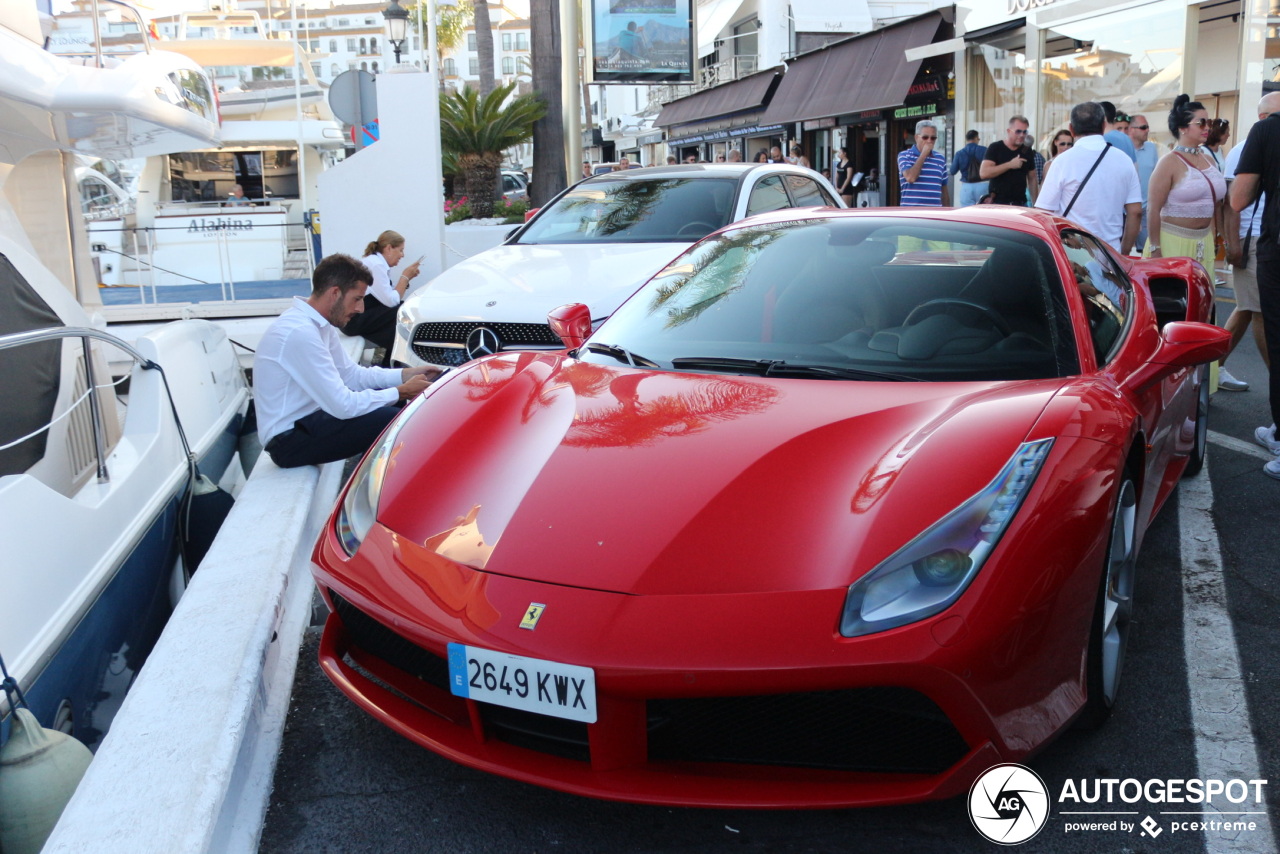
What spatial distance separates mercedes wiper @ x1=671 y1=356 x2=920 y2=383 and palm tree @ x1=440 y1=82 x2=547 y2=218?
13.1 m

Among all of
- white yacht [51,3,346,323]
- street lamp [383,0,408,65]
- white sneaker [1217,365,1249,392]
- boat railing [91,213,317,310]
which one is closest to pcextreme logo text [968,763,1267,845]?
white sneaker [1217,365,1249,392]

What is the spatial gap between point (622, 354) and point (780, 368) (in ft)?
1.79

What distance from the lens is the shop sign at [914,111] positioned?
20797 millimetres

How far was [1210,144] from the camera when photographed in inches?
304

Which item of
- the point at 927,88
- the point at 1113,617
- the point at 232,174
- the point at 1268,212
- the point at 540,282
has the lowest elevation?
the point at 1113,617

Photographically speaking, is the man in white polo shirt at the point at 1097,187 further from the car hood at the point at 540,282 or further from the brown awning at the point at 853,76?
the brown awning at the point at 853,76

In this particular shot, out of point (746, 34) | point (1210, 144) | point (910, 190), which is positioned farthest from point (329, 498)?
point (746, 34)

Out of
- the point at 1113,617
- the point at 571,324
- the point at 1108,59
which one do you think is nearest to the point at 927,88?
the point at 1108,59

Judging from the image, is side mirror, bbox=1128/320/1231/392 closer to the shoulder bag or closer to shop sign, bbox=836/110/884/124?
the shoulder bag

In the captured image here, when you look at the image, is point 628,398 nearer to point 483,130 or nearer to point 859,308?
point 859,308

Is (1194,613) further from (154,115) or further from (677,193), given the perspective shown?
(154,115)

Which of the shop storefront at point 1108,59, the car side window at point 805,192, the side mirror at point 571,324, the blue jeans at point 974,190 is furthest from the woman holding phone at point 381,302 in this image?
the shop storefront at point 1108,59

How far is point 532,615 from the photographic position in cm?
221

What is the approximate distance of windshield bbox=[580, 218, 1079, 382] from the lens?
3.06m
